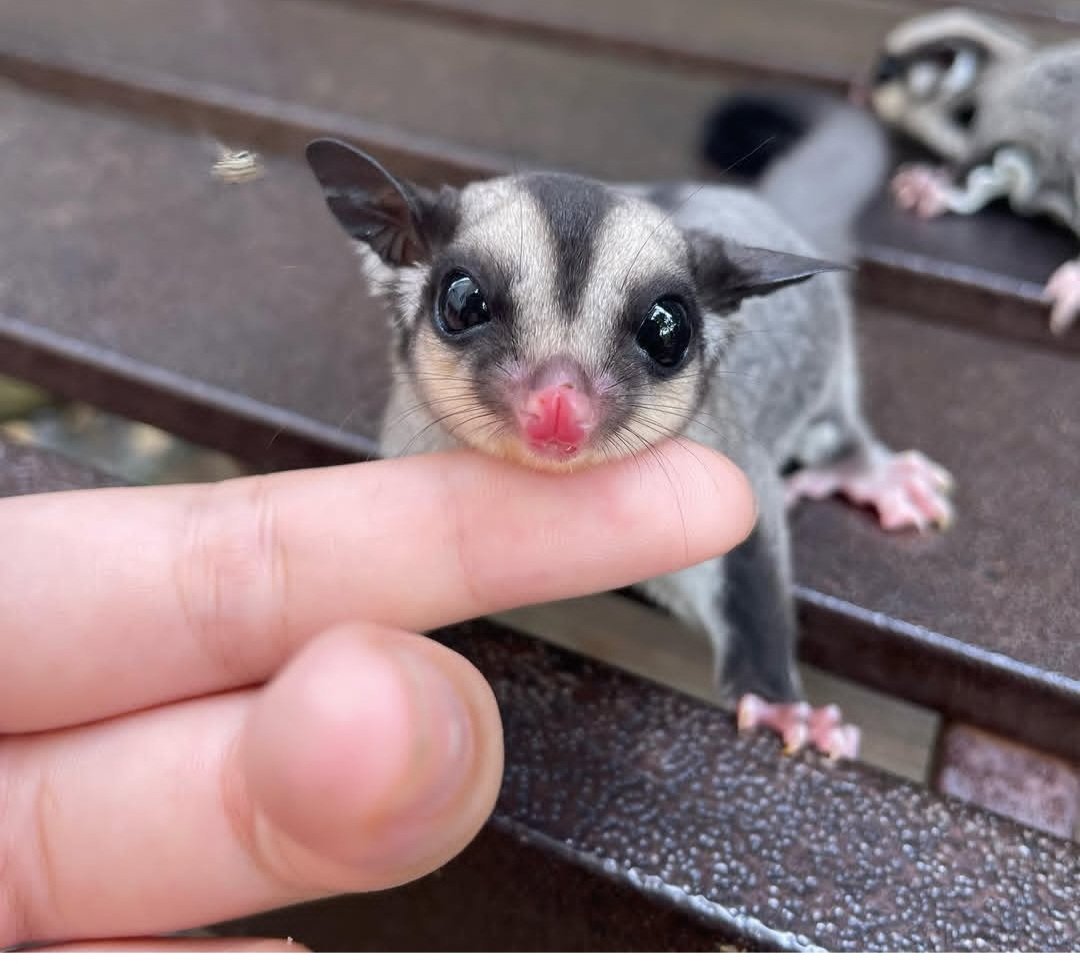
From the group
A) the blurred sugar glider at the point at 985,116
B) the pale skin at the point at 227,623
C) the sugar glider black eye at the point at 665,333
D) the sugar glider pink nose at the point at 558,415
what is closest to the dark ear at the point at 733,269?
the sugar glider black eye at the point at 665,333

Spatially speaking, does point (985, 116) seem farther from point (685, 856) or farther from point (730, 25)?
point (685, 856)

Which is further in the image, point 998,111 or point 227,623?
point 998,111

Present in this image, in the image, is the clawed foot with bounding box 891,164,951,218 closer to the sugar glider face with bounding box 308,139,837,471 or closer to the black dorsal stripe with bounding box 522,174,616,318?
the sugar glider face with bounding box 308,139,837,471

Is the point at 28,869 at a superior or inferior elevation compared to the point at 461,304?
inferior

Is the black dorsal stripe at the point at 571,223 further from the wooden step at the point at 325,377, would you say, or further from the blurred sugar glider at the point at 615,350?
the wooden step at the point at 325,377

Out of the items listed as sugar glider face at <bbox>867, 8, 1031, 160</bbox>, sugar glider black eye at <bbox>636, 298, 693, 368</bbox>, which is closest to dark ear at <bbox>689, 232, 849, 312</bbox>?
sugar glider black eye at <bbox>636, 298, 693, 368</bbox>

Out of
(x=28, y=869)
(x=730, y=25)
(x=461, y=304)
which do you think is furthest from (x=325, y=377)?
(x=730, y=25)

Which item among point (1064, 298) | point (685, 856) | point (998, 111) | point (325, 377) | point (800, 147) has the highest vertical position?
point (998, 111)
